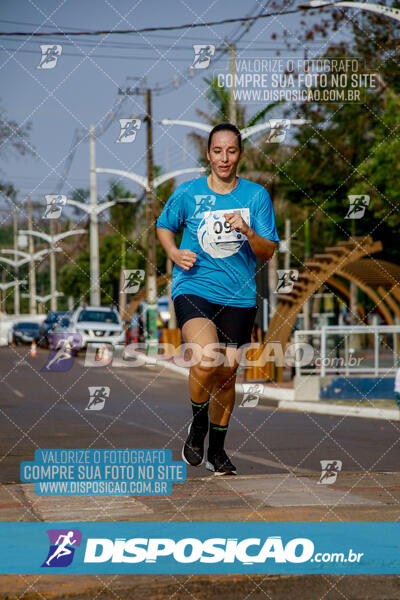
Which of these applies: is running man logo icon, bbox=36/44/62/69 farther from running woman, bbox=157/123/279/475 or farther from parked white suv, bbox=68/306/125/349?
parked white suv, bbox=68/306/125/349

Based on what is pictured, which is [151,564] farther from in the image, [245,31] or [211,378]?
[245,31]

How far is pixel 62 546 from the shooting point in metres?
4.63

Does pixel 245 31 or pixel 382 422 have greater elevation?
pixel 245 31

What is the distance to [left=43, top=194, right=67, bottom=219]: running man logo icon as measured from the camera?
26.5 feet

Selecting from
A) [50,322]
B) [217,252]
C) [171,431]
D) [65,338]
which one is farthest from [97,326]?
[217,252]

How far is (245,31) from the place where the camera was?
1780 centimetres

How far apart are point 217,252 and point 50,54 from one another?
3.10 m

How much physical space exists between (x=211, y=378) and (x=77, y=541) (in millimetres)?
1703

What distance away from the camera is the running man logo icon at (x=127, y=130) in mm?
8344

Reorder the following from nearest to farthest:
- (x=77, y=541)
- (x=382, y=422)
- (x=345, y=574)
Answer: (x=345, y=574) < (x=77, y=541) < (x=382, y=422)

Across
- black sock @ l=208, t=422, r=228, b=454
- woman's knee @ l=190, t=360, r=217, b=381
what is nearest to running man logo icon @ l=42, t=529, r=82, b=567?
woman's knee @ l=190, t=360, r=217, b=381

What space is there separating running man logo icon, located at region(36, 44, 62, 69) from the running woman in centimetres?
265

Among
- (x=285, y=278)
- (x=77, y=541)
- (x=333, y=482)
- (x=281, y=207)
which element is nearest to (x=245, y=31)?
(x=285, y=278)

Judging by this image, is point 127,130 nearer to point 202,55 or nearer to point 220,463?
point 202,55
